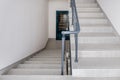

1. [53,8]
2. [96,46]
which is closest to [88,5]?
[96,46]

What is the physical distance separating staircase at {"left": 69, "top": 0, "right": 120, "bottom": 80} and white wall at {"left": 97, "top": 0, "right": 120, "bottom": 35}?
159 millimetres

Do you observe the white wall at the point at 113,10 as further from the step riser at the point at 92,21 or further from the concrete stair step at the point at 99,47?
the concrete stair step at the point at 99,47

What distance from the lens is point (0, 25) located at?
2.91 metres

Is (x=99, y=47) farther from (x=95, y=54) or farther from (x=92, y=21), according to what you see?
(x=92, y=21)

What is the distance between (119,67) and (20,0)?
259 cm

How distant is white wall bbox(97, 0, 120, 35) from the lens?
3513 mm

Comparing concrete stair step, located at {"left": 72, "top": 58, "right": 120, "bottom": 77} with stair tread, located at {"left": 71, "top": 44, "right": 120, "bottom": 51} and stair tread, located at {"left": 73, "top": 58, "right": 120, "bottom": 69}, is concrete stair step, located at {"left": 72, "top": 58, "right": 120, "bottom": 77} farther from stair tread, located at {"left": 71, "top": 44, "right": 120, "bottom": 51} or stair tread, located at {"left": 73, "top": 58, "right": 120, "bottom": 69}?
stair tread, located at {"left": 71, "top": 44, "right": 120, "bottom": 51}

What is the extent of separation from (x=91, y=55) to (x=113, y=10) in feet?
4.35

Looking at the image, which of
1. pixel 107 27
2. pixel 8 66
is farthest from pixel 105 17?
pixel 8 66

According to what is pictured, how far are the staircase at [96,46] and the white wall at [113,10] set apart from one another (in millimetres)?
159

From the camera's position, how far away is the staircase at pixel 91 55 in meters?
2.47

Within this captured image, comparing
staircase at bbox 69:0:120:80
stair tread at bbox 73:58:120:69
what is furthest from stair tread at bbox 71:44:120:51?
stair tread at bbox 73:58:120:69

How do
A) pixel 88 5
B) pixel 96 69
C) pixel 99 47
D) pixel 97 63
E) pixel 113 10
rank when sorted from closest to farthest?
1. pixel 96 69
2. pixel 97 63
3. pixel 99 47
4. pixel 113 10
5. pixel 88 5

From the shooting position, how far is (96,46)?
3.34 meters
